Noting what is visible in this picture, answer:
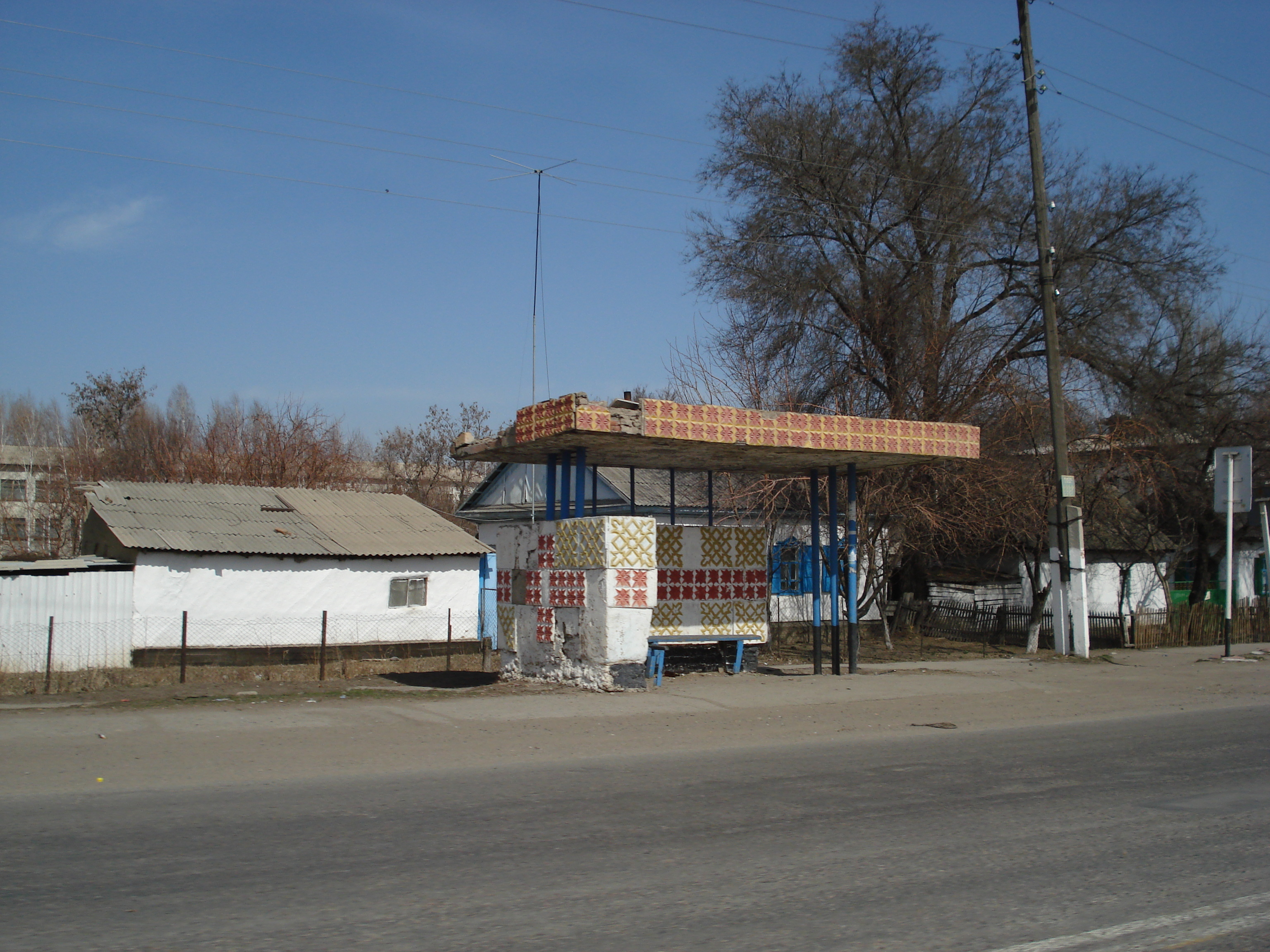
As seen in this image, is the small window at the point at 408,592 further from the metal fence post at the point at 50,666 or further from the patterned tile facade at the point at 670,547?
the patterned tile facade at the point at 670,547

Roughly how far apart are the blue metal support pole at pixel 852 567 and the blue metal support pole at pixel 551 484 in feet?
15.0

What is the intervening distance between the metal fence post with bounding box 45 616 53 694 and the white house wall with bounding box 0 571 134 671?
304mm

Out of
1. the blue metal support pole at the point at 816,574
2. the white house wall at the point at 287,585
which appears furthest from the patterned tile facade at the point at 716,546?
the white house wall at the point at 287,585

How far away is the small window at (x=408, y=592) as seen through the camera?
2592 cm

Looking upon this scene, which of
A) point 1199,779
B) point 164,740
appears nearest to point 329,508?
point 164,740

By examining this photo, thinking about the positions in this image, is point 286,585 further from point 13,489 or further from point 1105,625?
point 13,489

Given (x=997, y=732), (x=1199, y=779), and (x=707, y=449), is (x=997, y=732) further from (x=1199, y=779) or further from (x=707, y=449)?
(x=707, y=449)

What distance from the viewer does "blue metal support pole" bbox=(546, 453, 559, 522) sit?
1513 centimetres

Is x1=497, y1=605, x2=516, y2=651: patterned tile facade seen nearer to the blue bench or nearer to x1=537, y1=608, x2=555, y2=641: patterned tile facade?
x1=537, y1=608, x2=555, y2=641: patterned tile facade

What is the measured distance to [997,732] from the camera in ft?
37.0

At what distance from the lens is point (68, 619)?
2089 centimetres

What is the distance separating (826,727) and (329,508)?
1891 centimetres

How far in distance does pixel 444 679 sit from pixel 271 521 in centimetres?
1030

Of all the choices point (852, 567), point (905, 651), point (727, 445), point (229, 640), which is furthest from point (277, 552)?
point (905, 651)
